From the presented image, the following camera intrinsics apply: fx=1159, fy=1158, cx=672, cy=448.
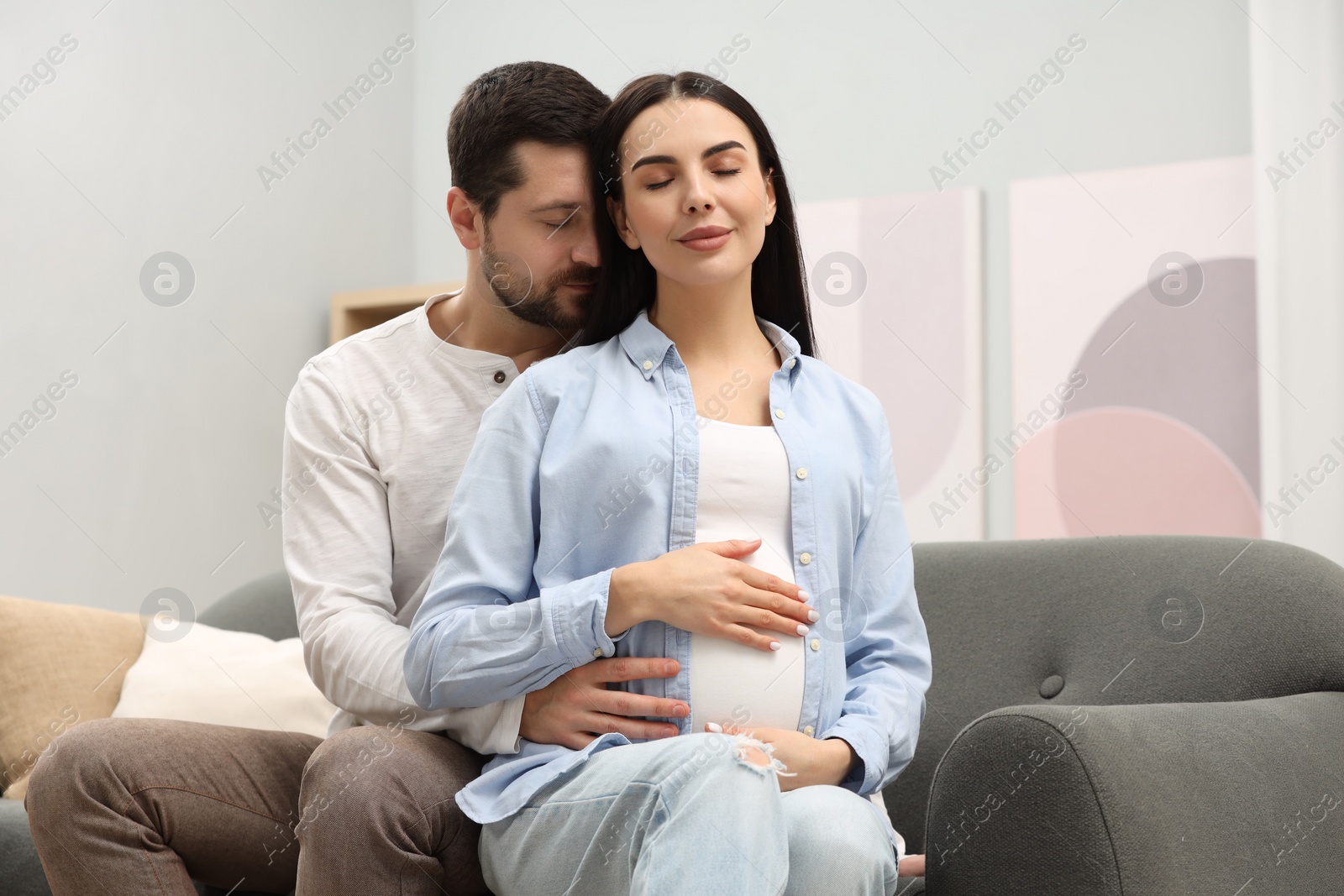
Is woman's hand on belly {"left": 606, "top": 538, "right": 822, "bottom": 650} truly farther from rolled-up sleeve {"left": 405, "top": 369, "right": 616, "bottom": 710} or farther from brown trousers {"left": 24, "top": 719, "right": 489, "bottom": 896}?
brown trousers {"left": 24, "top": 719, "right": 489, "bottom": 896}

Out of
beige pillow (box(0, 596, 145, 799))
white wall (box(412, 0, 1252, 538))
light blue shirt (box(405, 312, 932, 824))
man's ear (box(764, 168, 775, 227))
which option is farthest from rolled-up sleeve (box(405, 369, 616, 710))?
white wall (box(412, 0, 1252, 538))

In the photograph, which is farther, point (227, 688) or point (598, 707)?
point (227, 688)

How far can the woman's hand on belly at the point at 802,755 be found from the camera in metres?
1.11

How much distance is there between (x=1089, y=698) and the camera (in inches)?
58.3

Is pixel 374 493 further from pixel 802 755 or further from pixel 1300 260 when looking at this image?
pixel 1300 260

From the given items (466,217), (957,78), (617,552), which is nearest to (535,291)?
(466,217)

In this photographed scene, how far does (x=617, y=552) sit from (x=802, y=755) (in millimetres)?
281

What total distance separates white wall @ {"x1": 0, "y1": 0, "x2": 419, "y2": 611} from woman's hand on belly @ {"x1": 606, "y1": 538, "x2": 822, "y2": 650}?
189cm

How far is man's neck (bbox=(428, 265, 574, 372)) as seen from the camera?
154 centimetres

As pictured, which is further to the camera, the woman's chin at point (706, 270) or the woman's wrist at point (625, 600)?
the woman's chin at point (706, 270)

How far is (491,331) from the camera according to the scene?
5.10 ft

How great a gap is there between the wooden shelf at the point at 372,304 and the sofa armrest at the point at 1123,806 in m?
2.24

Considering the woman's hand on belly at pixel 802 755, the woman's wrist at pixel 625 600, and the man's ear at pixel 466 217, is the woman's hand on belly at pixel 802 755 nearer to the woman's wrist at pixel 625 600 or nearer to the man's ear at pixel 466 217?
the woman's wrist at pixel 625 600

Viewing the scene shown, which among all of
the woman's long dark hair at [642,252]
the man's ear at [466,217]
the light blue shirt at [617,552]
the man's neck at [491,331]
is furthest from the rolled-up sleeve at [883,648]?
the man's ear at [466,217]
